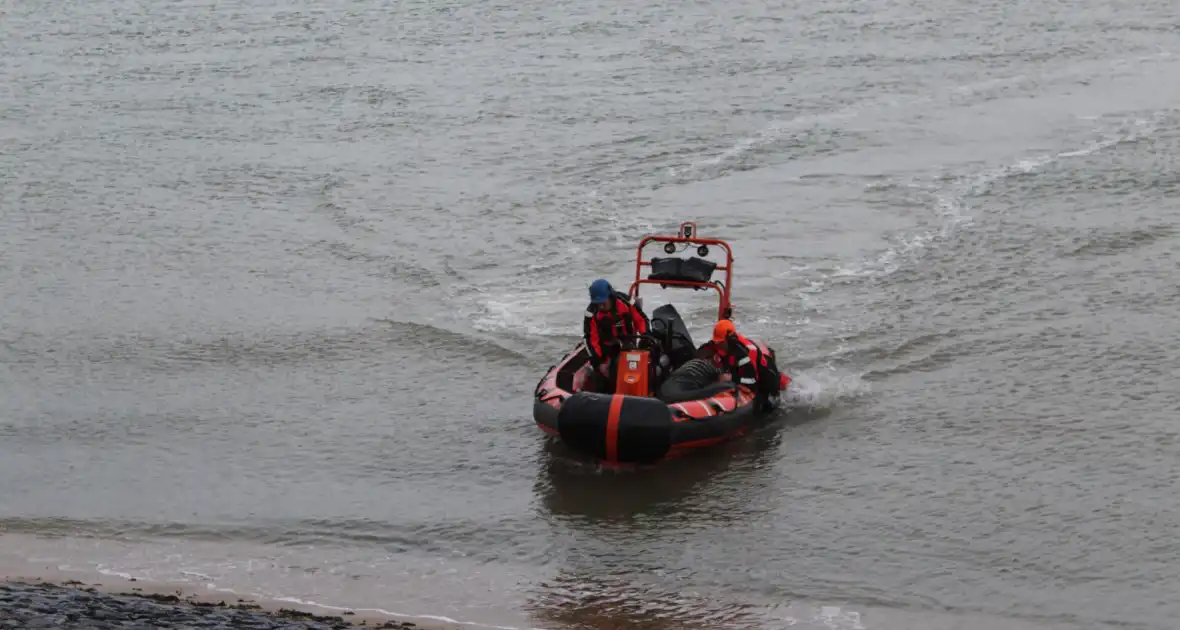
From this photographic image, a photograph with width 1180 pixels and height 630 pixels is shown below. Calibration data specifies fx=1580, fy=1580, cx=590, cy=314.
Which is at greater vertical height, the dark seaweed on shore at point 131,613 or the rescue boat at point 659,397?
the rescue boat at point 659,397

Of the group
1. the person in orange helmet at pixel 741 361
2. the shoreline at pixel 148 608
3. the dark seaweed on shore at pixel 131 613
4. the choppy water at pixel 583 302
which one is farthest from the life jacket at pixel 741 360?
the dark seaweed on shore at pixel 131 613

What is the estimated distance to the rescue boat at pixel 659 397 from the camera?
33.1 ft

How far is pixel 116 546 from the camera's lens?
31.8ft

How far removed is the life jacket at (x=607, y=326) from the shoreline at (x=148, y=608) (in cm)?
297

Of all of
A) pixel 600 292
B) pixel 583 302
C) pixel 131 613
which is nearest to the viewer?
pixel 131 613

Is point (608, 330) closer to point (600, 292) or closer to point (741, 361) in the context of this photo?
point (600, 292)

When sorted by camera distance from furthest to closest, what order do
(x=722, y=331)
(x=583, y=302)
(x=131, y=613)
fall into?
1. (x=583, y=302)
2. (x=722, y=331)
3. (x=131, y=613)

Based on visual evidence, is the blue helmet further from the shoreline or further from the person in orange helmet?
the shoreline

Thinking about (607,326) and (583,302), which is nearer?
(607,326)

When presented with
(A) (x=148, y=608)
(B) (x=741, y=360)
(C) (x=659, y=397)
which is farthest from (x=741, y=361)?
(A) (x=148, y=608)

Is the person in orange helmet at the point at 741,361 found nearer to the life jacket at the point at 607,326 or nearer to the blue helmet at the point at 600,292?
the life jacket at the point at 607,326

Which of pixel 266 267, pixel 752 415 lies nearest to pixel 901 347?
pixel 752 415

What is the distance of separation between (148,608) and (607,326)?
3992mm

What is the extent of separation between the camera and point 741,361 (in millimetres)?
10875
